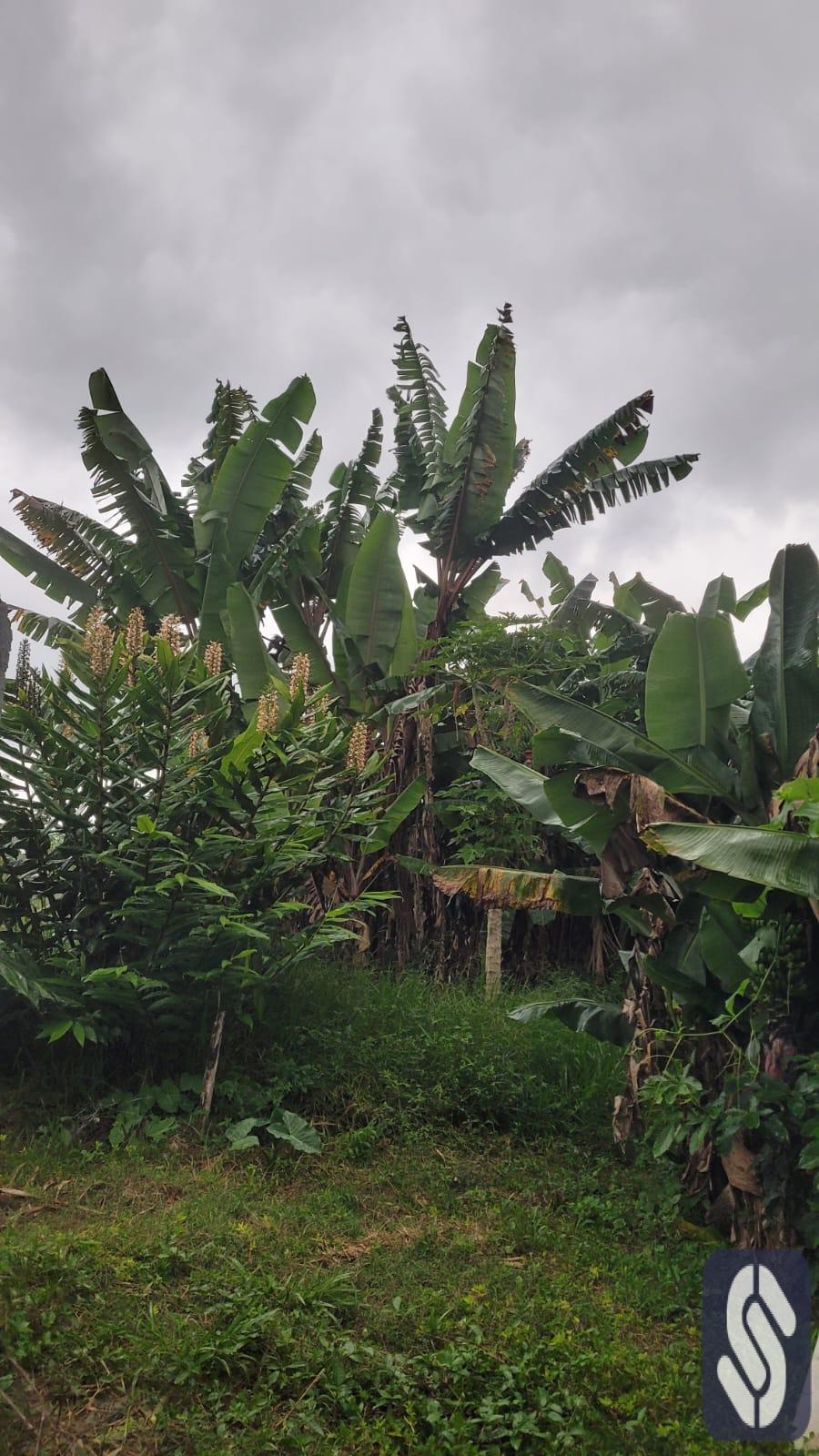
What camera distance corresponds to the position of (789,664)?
16.8 feet

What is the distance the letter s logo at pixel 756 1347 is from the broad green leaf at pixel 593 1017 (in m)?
1.41

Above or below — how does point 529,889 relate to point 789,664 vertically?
below

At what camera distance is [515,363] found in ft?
31.4

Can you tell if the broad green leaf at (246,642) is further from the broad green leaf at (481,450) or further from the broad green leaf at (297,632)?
the broad green leaf at (481,450)

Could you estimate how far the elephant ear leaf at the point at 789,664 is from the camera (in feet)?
16.6

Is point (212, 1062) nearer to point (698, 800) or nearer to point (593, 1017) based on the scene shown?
point (593, 1017)

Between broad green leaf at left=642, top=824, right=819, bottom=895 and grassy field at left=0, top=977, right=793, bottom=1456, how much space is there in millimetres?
1799

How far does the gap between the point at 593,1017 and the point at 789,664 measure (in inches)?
86.8

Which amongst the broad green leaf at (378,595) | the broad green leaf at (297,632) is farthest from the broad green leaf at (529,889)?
the broad green leaf at (297,632)

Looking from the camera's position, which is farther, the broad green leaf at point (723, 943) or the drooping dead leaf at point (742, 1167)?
the broad green leaf at point (723, 943)

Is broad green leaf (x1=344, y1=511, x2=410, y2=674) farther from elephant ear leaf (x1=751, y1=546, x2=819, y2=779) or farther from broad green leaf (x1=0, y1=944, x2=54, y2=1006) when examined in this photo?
broad green leaf (x1=0, y1=944, x2=54, y2=1006)

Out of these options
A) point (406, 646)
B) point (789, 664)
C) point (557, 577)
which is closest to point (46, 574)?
point (406, 646)

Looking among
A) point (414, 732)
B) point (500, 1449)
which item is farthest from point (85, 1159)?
point (414, 732)

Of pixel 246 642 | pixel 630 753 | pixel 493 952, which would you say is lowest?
pixel 493 952
